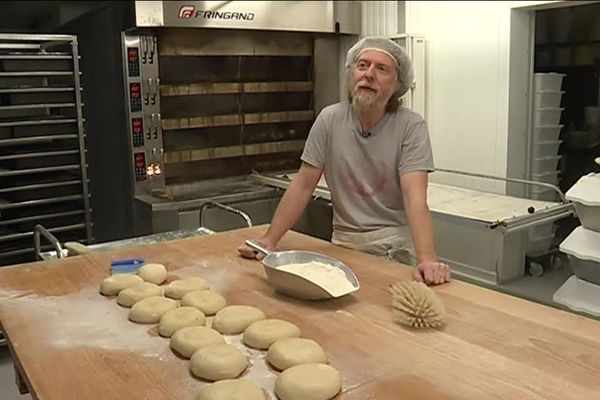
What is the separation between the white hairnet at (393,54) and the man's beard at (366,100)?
133 mm

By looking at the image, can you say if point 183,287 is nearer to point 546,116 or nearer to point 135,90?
point 135,90

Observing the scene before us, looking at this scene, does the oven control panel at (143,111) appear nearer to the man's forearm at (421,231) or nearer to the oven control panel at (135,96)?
the oven control panel at (135,96)

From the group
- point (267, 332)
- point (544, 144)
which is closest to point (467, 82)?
point (544, 144)

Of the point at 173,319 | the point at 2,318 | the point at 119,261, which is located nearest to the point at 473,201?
the point at 119,261

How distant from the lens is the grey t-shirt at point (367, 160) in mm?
1970

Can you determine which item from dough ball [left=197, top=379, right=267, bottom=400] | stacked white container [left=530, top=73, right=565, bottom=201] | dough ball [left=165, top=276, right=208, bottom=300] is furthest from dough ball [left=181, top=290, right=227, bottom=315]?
stacked white container [left=530, top=73, right=565, bottom=201]

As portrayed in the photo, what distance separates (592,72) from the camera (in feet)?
11.3

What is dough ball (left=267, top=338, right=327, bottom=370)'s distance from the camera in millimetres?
1113

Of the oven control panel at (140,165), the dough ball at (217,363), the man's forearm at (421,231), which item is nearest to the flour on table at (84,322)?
the dough ball at (217,363)

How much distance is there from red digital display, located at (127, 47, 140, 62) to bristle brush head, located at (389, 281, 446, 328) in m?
2.46

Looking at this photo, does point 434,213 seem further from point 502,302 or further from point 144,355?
point 144,355

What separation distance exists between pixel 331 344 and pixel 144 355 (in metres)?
0.37

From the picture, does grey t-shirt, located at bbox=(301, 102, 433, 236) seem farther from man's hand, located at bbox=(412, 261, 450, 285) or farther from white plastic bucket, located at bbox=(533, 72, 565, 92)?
white plastic bucket, located at bbox=(533, 72, 565, 92)

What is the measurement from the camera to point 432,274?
5.08ft
